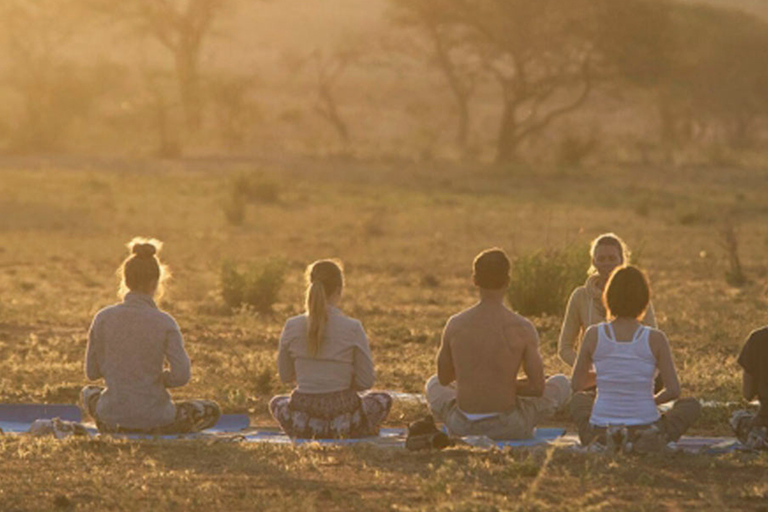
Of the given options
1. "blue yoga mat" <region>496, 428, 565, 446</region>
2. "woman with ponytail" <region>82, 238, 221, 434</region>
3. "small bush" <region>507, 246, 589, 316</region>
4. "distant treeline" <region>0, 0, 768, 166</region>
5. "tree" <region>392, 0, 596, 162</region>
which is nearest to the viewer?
"blue yoga mat" <region>496, 428, 565, 446</region>

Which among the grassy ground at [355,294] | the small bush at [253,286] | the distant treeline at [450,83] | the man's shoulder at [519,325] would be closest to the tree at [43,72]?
the distant treeline at [450,83]

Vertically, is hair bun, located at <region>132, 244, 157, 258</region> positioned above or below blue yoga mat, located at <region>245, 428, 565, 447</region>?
above

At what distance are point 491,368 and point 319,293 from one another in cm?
91

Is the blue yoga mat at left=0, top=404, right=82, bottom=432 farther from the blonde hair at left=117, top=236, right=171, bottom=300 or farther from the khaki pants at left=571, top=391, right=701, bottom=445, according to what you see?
the khaki pants at left=571, top=391, right=701, bottom=445

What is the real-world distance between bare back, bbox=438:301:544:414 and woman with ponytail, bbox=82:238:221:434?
52.7 inches

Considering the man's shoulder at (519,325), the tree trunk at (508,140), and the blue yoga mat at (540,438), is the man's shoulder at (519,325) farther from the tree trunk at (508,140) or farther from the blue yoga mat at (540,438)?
the tree trunk at (508,140)

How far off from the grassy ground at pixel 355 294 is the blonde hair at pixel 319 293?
0.61 m

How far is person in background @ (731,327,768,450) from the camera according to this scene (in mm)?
7598

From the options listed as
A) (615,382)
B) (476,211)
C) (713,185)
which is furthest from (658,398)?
(713,185)

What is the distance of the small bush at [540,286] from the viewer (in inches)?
572

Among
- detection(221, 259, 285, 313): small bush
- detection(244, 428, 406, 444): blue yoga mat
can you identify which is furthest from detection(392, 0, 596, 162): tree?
detection(244, 428, 406, 444): blue yoga mat

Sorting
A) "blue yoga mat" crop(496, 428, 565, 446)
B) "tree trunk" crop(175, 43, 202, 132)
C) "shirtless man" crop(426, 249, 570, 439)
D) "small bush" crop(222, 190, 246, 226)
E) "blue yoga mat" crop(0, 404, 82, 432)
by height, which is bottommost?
"blue yoga mat" crop(0, 404, 82, 432)

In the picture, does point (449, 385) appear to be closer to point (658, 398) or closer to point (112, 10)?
point (658, 398)

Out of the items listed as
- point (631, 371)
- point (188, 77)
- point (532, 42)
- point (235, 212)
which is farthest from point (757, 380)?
point (188, 77)
